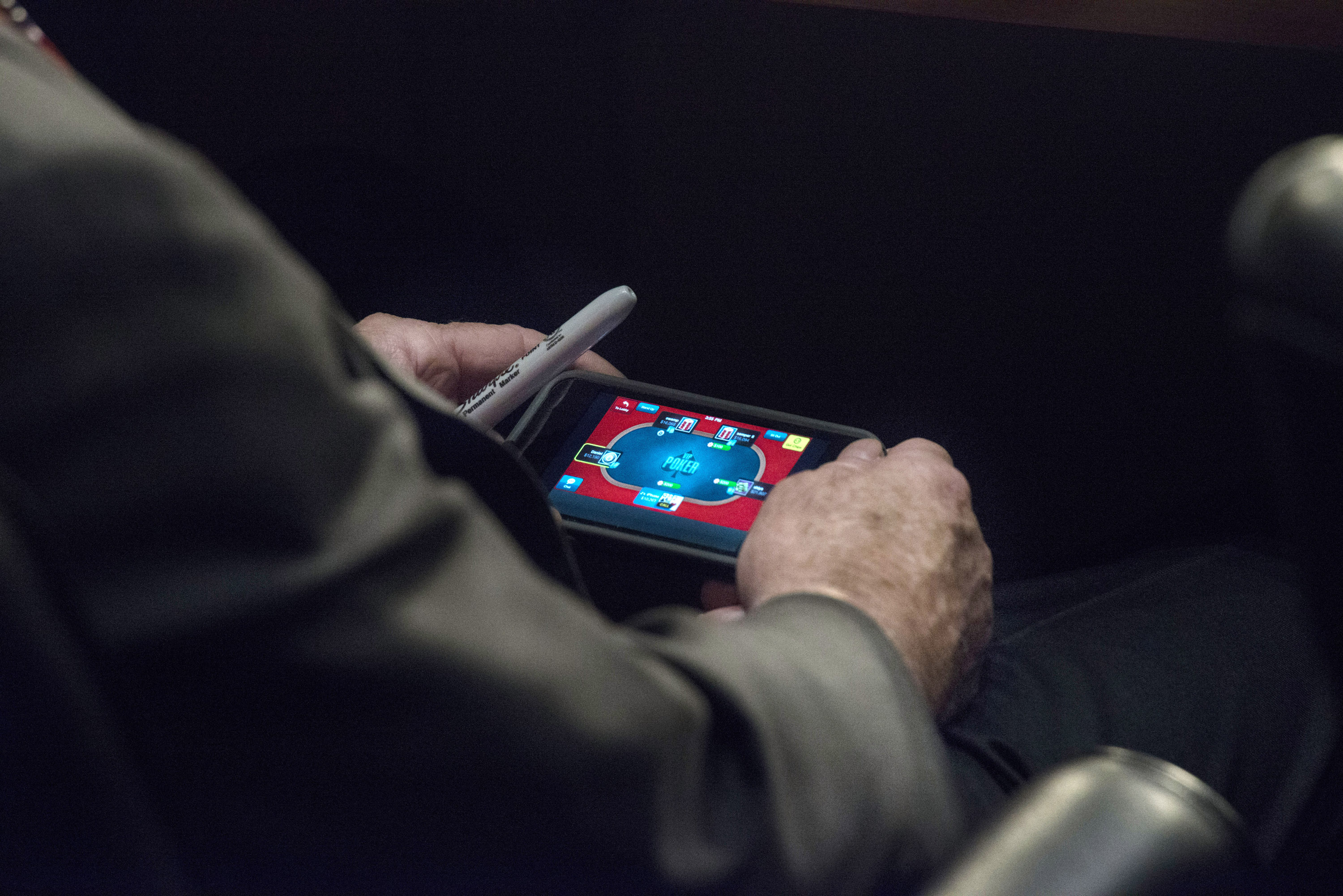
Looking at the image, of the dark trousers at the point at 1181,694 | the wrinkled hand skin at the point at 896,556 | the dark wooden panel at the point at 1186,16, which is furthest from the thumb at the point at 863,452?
the dark wooden panel at the point at 1186,16

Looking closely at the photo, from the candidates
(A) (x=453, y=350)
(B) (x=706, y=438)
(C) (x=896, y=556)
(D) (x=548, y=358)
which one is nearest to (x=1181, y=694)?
(C) (x=896, y=556)

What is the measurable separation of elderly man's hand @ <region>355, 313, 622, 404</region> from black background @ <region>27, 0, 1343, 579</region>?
15 centimetres

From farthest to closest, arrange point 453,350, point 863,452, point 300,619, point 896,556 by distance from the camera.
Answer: point 453,350, point 863,452, point 896,556, point 300,619

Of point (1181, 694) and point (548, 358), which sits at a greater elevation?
point (548, 358)

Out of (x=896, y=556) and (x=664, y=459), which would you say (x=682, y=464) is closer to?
(x=664, y=459)

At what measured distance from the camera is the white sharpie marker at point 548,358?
2.21ft

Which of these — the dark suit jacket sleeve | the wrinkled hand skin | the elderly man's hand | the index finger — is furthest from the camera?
the elderly man's hand

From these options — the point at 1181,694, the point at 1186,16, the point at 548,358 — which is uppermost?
the point at 1186,16

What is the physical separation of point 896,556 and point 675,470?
6.6 inches

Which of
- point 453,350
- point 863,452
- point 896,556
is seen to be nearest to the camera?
point 896,556

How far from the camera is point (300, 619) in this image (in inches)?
9.7

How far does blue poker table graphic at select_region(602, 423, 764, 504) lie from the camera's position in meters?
0.62

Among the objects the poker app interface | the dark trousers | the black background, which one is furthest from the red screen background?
→ the black background

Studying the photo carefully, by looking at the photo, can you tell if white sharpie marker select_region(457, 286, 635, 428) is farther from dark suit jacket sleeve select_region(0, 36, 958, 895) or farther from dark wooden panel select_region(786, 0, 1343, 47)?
dark suit jacket sleeve select_region(0, 36, 958, 895)
